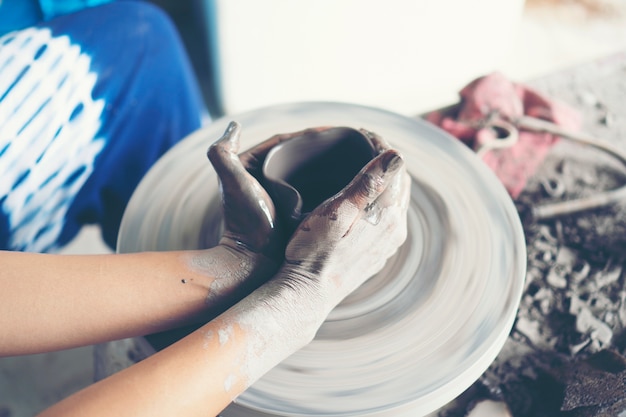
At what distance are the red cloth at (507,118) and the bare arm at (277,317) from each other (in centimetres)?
79

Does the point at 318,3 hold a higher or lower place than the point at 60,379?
higher

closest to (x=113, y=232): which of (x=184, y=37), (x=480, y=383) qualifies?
(x=480, y=383)

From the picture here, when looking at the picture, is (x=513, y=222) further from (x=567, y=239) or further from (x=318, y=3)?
(x=318, y=3)

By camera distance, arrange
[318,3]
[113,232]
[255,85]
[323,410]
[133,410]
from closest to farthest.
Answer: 1. [133,410]
2. [323,410]
3. [113,232]
4. [318,3]
5. [255,85]

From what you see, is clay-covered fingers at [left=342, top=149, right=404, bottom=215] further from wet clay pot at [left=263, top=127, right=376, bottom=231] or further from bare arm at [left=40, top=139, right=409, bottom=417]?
wet clay pot at [left=263, top=127, right=376, bottom=231]

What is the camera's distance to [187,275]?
112 centimetres

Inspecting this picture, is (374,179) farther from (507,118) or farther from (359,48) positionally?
(359,48)

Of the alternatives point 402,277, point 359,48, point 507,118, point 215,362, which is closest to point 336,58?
point 359,48

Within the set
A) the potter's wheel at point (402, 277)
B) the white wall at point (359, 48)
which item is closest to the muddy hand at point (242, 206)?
the potter's wheel at point (402, 277)

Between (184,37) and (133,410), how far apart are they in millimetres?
2438

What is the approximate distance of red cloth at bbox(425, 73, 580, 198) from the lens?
6.05ft

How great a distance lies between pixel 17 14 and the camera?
65.7 inches

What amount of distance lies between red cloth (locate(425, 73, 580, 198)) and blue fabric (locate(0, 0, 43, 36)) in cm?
130

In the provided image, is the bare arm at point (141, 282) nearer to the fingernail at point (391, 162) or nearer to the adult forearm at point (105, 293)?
the adult forearm at point (105, 293)
